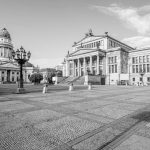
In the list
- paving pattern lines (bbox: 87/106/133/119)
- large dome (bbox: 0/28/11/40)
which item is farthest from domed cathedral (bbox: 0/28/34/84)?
paving pattern lines (bbox: 87/106/133/119)

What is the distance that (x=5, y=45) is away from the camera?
108 meters

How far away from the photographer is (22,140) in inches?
143

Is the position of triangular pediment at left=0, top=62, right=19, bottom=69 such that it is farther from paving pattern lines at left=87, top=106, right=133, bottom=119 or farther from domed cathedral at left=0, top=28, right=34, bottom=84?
paving pattern lines at left=87, top=106, right=133, bottom=119

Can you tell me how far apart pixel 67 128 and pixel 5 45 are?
11985 centimetres

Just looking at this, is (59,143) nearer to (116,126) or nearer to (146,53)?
(116,126)

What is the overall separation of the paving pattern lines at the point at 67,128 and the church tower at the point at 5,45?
118 meters

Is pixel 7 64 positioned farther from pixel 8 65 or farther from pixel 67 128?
pixel 67 128

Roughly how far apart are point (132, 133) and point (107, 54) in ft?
192

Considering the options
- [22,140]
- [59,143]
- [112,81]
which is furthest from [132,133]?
[112,81]

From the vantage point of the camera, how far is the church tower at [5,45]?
10880 centimetres

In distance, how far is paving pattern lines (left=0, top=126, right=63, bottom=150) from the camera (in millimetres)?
3276

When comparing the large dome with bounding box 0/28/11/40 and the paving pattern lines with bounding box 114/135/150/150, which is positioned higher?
the large dome with bounding box 0/28/11/40

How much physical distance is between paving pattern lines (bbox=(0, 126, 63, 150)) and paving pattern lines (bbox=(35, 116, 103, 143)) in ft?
0.86

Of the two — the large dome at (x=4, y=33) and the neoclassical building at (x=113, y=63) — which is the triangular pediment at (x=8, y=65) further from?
the neoclassical building at (x=113, y=63)
